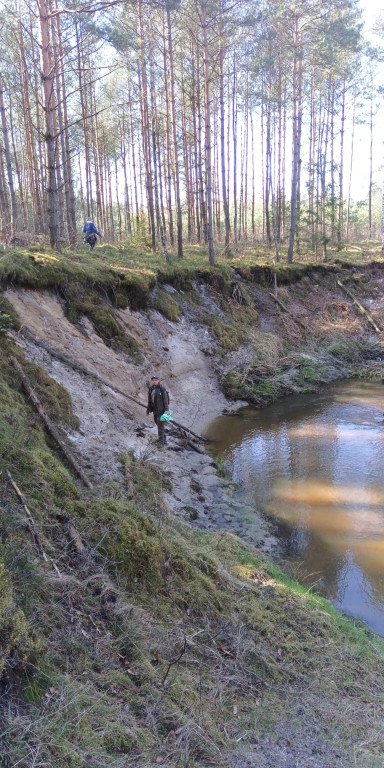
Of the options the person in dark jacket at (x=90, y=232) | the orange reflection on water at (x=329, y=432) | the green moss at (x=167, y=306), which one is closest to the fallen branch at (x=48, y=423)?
the orange reflection on water at (x=329, y=432)

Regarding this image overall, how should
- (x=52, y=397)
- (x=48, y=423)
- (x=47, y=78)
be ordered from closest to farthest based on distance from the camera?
1. (x=48, y=423)
2. (x=52, y=397)
3. (x=47, y=78)

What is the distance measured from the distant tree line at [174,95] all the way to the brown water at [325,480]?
27.7 feet

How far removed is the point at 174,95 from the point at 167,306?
47.4ft

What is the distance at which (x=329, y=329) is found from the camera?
23.2m

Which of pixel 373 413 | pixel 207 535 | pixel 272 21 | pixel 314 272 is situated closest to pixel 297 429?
pixel 373 413

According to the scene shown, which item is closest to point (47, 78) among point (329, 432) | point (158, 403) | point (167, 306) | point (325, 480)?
point (167, 306)

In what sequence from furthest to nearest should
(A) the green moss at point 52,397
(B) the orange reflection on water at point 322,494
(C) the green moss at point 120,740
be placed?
(B) the orange reflection on water at point 322,494 < (A) the green moss at point 52,397 < (C) the green moss at point 120,740

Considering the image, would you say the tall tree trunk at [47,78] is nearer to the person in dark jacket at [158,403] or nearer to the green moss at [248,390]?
the person in dark jacket at [158,403]

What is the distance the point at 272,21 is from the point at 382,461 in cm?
2283

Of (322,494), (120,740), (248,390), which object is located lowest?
(322,494)

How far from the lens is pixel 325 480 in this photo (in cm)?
1016

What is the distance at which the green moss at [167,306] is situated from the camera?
16.7 meters

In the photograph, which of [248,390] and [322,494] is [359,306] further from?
[322,494]

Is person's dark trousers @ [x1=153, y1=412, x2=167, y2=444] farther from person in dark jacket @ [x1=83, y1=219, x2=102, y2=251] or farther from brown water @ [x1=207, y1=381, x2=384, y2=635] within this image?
person in dark jacket @ [x1=83, y1=219, x2=102, y2=251]
